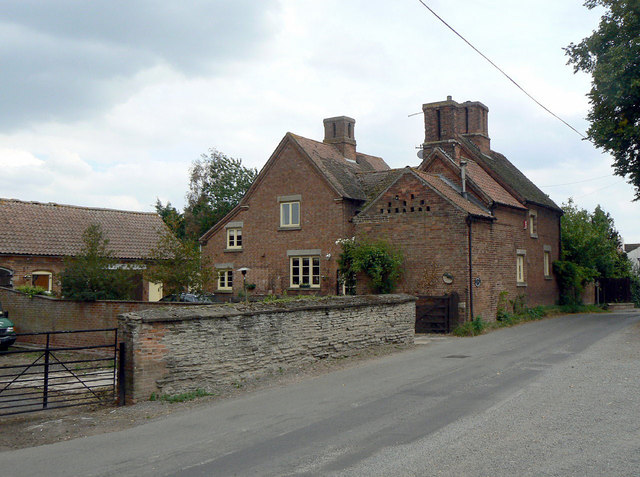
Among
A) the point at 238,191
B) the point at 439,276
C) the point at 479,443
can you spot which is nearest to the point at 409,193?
the point at 439,276

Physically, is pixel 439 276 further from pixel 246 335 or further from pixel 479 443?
pixel 479 443

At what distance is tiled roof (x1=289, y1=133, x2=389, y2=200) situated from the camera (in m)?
28.9

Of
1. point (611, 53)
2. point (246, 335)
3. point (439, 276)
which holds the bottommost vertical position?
point (246, 335)

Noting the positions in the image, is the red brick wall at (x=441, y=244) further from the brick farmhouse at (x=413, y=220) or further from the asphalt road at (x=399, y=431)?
the asphalt road at (x=399, y=431)

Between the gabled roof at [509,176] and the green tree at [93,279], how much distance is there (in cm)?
1878

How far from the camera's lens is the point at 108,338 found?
1964 centimetres

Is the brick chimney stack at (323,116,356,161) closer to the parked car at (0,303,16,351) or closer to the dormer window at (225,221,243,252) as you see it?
the dormer window at (225,221,243,252)

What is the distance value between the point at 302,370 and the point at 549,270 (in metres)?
23.4

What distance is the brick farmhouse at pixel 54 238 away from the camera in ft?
97.2

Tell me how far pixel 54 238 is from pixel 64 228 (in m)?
1.43

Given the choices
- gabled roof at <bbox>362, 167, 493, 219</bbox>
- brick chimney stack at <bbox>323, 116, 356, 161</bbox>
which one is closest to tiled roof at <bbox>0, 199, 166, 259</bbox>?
brick chimney stack at <bbox>323, 116, 356, 161</bbox>

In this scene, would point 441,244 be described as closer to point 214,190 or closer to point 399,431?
point 399,431

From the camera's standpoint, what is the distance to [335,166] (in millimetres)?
30984

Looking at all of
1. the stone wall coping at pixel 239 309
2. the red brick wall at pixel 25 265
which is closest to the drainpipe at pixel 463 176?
the stone wall coping at pixel 239 309
